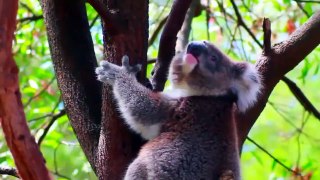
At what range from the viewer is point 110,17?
1.95 meters

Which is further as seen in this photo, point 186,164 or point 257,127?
point 257,127

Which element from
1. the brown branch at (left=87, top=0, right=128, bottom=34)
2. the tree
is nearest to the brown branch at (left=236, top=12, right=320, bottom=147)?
the tree

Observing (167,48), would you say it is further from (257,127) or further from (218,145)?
(257,127)

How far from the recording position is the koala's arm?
85.6 inches

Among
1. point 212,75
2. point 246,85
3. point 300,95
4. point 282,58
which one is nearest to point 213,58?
point 212,75

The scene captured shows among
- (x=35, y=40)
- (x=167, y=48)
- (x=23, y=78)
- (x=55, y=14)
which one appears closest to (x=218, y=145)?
(x=167, y=48)

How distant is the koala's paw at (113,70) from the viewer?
209cm

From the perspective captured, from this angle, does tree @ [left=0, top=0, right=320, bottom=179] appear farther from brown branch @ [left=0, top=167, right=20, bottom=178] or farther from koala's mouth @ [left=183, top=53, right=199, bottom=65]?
brown branch @ [left=0, top=167, right=20, bottom=178]

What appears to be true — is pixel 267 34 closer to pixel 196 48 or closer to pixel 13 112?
pixel 196 48

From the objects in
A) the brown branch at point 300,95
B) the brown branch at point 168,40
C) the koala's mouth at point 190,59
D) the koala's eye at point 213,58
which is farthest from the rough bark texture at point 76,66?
the brown branch at point 300,95

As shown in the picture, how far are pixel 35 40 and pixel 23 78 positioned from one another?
468mm

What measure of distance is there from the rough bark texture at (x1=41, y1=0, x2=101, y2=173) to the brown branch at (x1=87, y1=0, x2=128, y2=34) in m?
0.29

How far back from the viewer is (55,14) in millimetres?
2273

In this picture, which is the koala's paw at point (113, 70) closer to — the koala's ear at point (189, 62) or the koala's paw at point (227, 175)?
the koala's ear at point (189, 62)
